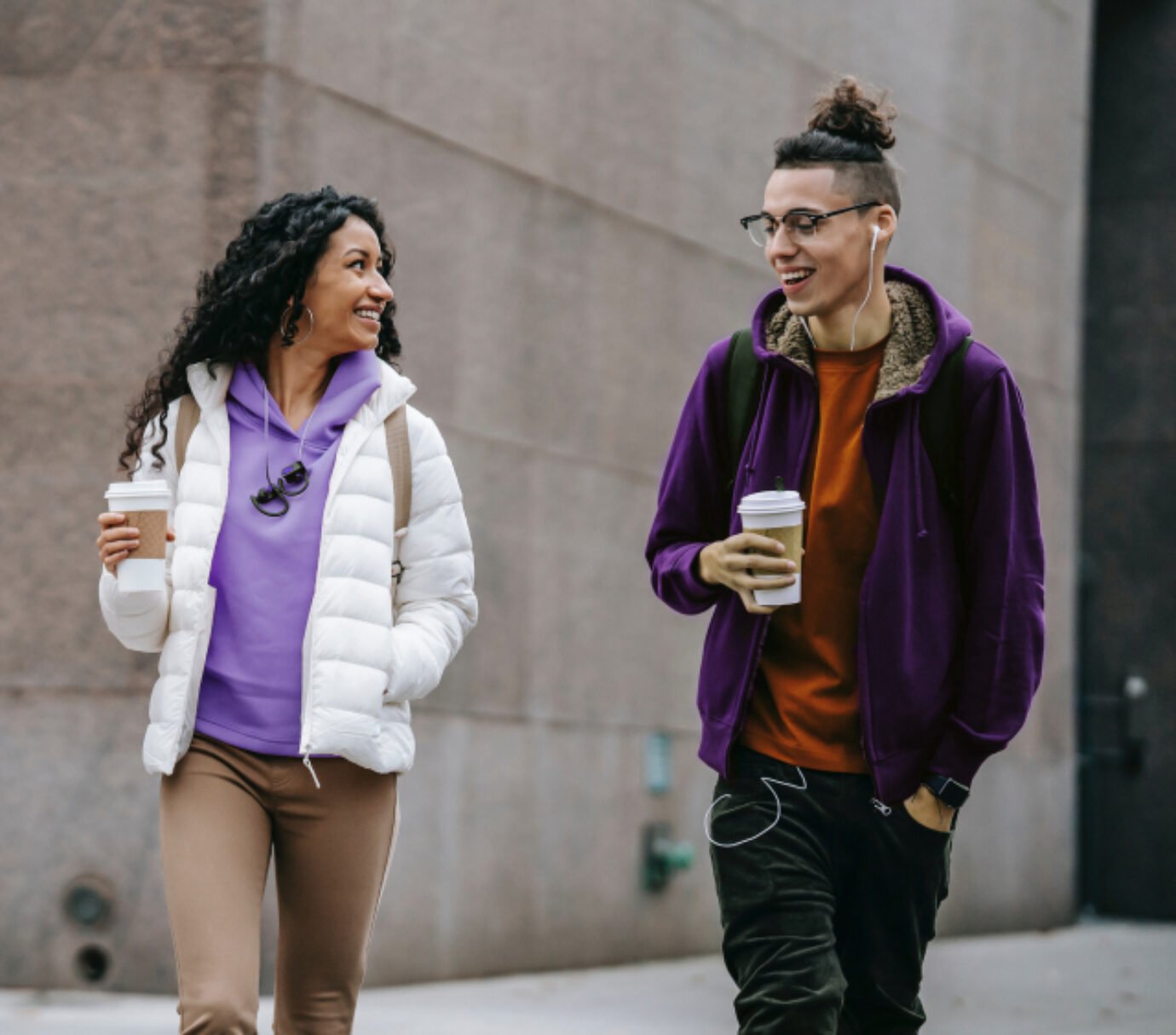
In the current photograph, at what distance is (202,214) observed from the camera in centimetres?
773

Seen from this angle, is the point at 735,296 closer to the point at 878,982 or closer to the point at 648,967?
the point at 648,967

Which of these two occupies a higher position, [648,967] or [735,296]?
[735,296]

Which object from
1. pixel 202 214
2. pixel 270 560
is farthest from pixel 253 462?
pixel 202 214

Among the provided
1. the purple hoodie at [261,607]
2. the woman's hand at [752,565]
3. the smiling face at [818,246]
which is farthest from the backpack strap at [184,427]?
the smiling face at [818,246]

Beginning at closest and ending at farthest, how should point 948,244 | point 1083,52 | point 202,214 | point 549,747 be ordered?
point 202,214
point 549,747
point 948,244
point 1083,52

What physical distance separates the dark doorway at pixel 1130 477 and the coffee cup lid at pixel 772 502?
35.3ft

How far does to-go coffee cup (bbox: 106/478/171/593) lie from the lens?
4.00 metres

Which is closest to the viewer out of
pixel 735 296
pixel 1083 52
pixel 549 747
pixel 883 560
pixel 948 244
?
pixel 883 560

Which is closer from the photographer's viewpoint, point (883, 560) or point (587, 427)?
point (883, 560)

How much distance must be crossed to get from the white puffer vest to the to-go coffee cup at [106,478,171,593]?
0.06 meters

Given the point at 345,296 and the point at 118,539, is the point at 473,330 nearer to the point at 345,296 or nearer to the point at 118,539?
the point at 345,296

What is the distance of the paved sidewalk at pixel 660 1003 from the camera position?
24.1 feet

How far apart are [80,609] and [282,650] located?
3842mm

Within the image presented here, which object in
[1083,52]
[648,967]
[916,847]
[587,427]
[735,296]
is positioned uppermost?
[1083,52]
